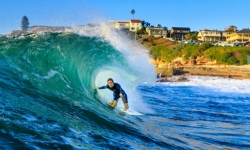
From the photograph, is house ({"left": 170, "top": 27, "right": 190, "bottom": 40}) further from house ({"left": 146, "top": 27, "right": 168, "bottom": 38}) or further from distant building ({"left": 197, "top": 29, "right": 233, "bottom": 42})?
distant building ({"left": 197, "top": 29, "right": 233, "bottom": 42})

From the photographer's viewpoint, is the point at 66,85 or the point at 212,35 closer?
the point at 66,85

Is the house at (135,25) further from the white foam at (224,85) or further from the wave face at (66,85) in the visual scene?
the wave face at (66,85)

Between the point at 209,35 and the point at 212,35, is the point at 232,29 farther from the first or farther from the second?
the point at 209,35

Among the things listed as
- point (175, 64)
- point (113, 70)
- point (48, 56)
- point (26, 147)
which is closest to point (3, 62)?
point (48, 56)

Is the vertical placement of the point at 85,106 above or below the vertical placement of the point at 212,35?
below

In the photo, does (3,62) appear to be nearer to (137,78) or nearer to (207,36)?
(137,78)

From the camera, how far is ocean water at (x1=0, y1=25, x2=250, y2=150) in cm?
593

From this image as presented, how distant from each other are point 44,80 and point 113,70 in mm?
6471

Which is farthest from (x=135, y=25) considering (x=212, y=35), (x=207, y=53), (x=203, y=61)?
(x=203, y=61)

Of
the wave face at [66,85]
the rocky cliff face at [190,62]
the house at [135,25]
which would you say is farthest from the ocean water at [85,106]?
the house at [135,25]

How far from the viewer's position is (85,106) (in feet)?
31.4

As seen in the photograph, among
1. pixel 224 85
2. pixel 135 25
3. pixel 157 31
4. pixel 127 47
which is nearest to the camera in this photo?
pixel 127 47

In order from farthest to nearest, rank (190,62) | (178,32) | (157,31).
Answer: (178,32) < (157,31) < (190,62)

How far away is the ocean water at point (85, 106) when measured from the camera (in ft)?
19.5
